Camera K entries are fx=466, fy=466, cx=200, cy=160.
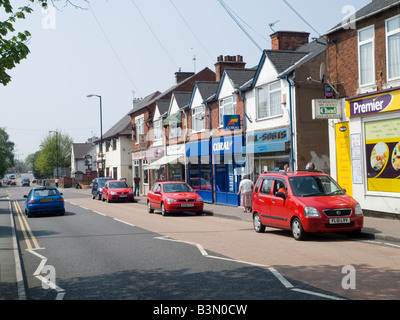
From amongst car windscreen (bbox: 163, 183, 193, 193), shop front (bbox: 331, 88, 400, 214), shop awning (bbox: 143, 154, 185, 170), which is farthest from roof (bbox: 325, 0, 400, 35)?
shop awning (bbox: 143, 154, 185, 170)

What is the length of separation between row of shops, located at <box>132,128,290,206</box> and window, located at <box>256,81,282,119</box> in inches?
37.5

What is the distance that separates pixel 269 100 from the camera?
21.8m

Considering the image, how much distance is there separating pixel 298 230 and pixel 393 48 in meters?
7.15

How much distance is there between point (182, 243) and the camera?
1166 cm

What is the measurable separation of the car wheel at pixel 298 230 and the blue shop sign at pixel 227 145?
1231 cm

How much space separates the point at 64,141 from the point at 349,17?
312 feet

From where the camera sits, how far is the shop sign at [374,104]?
14508 millimetres

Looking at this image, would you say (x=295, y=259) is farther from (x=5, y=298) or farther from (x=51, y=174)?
(x=51, y=174)

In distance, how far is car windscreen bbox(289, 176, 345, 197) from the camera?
12.3 m

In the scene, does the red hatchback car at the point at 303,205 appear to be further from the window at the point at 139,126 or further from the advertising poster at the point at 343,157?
the window at the point at 139,126

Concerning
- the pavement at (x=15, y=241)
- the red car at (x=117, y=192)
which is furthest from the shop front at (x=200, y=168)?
the pavement at (x=15, y=241)

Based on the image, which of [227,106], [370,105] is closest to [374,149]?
[370,105]

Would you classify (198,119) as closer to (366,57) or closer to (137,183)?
(137,183)

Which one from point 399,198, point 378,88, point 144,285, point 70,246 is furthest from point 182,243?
point 378,88
